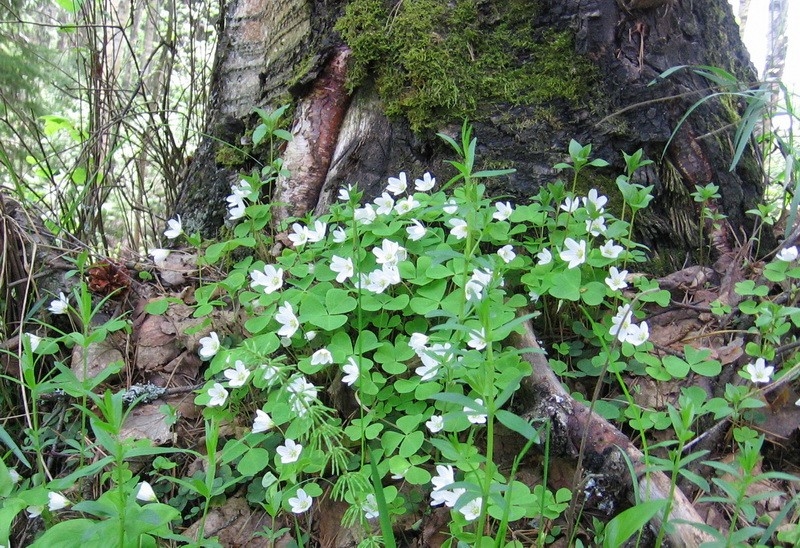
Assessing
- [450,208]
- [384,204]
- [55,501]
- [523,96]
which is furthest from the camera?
[523,96]

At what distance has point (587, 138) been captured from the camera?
265cm

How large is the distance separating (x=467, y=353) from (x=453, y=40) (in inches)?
68.5

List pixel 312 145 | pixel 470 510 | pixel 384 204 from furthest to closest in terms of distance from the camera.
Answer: pixel 312 145, pixel 384 204, pixel 470 510

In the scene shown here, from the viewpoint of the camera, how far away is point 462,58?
8.96ft

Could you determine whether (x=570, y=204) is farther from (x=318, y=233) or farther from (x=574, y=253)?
(x=318, y=233)

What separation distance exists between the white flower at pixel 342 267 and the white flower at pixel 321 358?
0.30 meters

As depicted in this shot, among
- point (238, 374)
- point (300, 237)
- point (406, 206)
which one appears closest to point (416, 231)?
point (406, 206)

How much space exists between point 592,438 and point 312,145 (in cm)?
193

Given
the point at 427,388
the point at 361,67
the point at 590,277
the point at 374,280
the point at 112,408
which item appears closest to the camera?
the point at 112,408

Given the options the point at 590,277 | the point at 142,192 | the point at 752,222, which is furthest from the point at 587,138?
the point at 142,192

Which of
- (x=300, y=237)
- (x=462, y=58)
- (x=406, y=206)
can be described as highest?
(x=462, y=58)

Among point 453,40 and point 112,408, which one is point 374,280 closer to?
point 112,408

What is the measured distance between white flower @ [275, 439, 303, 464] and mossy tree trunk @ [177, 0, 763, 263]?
1331 millimetres

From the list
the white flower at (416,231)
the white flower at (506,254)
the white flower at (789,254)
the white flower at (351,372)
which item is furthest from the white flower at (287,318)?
the white flower at (789,254)
